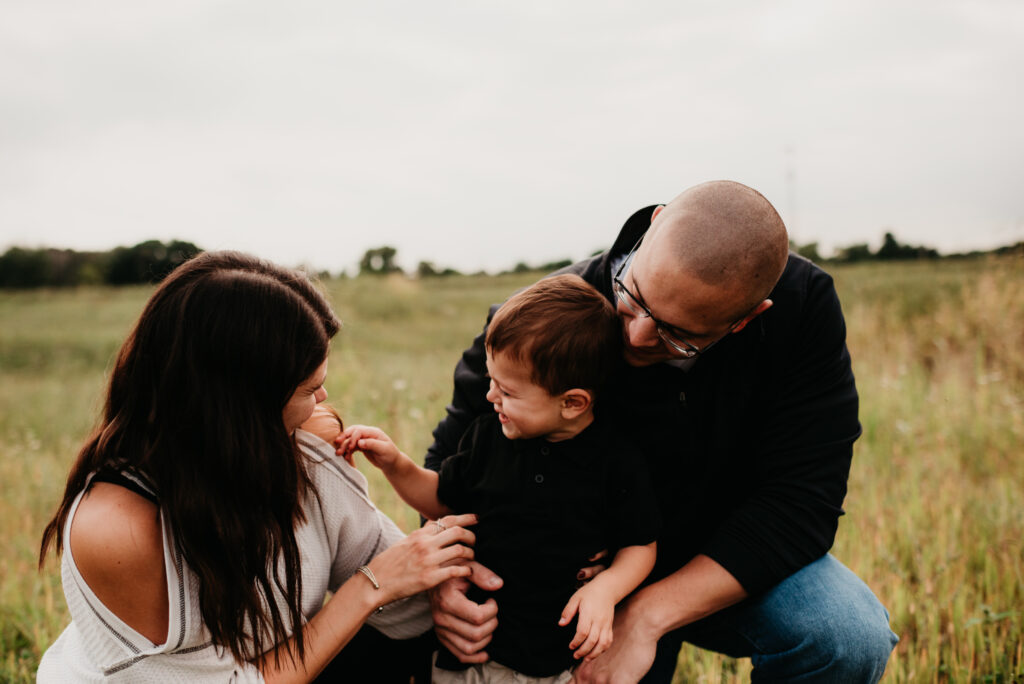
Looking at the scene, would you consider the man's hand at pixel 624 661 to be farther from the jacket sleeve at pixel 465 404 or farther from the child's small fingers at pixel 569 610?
the jacket sleeve at pixel 465 404

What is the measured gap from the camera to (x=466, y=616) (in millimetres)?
1917

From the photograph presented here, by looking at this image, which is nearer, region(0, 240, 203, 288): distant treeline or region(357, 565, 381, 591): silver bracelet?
region(357, 565, 381, 591): silver bracelet

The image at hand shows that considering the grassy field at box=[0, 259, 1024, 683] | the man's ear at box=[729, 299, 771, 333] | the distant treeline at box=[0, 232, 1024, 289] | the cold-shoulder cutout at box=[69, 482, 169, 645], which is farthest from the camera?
the distant treeline at box=[0, 232, 1024, 289]

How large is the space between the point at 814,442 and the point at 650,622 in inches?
30.6

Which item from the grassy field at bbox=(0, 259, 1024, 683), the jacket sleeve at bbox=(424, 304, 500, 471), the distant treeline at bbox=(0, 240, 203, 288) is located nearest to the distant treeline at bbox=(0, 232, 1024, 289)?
the distant treeline at bbox=(0, 240, 203, 288)

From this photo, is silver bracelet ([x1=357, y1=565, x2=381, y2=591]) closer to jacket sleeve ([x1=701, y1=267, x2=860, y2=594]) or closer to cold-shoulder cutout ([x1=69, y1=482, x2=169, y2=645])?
cold-shoulder cutout ([x1=69, y1=482, x2=169, y2=645])

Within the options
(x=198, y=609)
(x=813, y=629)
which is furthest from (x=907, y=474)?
(x=198, y=609)

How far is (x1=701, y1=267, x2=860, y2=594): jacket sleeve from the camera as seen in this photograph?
81.0 inches

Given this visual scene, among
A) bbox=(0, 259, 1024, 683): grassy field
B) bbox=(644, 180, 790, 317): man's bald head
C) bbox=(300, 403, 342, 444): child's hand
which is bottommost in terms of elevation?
bbox=(0, 259, 1024, 683): grassy field

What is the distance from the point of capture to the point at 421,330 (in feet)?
53.3

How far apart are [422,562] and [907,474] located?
3.41m

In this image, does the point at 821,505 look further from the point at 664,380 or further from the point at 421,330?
the point at 421,330

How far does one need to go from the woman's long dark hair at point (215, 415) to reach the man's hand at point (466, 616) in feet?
1.71

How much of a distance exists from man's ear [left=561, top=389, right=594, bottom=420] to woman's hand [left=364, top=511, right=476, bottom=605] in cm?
48
